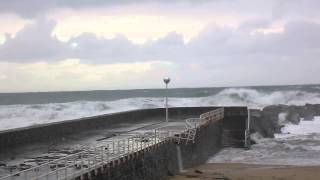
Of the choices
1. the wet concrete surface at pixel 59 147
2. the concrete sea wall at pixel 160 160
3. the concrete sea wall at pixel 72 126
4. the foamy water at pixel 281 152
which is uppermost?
the concrete sea wall at pixel 72 126

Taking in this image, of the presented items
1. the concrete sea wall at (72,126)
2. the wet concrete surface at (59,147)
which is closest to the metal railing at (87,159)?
the wet concrete surface at (59,147)

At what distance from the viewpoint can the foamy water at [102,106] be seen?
5838 cm

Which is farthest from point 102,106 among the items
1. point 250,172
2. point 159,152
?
point 159,152

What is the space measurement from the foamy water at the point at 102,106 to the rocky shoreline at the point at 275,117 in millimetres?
13749

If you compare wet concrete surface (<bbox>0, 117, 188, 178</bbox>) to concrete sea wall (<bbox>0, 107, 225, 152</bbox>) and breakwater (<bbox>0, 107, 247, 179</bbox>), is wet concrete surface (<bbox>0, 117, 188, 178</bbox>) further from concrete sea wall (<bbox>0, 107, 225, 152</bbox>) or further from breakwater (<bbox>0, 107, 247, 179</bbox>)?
breakwater (<bbox>0, 107, 247, 179</bbox>)

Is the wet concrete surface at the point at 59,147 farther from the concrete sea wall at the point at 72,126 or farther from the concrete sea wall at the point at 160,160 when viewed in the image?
the concrete sea wall at the point at 160,160

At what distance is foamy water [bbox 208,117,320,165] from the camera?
2766 centimetres

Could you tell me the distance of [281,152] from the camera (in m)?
30.7

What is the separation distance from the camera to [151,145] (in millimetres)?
20125

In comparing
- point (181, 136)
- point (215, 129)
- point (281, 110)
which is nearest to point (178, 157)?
point (181, 136)

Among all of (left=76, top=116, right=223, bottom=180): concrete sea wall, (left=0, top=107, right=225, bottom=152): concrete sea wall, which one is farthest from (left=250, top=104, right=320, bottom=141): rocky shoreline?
(left=76, top=116, right=223, bottom=180): concrete sea wall

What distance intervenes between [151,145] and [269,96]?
215ft

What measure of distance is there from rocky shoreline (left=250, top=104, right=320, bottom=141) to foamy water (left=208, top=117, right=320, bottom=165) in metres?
1.03

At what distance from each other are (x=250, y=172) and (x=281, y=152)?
26.4 ft
